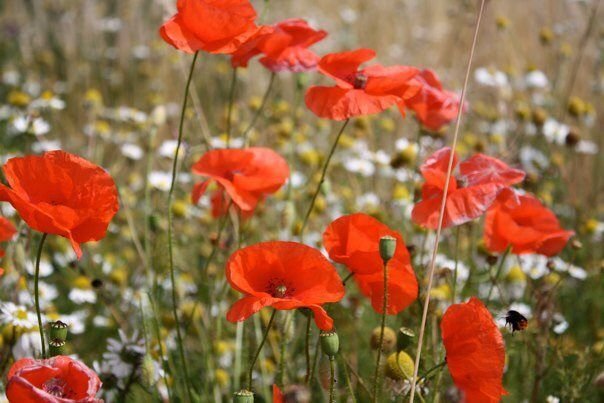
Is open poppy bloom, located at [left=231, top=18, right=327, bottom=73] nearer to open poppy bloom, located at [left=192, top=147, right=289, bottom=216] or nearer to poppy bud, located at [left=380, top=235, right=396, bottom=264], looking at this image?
open poppy bloom, located at [left=192, top=147, right=289, bottom=216]

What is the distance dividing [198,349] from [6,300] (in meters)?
0.51

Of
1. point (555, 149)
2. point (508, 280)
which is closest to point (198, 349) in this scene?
point (508, 280)

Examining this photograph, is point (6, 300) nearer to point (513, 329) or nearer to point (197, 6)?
point (197, 6)

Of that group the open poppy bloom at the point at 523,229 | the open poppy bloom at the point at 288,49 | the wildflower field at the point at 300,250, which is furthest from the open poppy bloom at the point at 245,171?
the open poppy bloom at the point at 523,229

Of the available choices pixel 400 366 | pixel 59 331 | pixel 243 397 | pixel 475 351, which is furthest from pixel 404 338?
pixel 59 331

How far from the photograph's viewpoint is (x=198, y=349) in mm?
2189

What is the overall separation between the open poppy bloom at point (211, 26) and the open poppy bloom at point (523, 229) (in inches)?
19.5

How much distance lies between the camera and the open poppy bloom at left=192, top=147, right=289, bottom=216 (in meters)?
1.36

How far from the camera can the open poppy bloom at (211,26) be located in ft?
3.75

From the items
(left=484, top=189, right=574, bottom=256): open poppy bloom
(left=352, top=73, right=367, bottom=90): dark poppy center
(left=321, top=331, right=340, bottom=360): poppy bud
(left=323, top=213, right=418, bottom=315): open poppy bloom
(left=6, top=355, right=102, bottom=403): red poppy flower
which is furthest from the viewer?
(left=484, top=189, right=574, bottom=256): open poppy bloom

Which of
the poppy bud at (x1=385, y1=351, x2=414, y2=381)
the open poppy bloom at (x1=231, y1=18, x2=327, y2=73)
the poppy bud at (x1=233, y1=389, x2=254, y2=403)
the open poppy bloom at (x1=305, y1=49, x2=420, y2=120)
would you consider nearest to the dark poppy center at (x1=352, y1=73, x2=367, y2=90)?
the open poppy bloom at (x1=305, y1=49, x2=420, y2=120)

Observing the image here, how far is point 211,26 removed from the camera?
45.2 inches

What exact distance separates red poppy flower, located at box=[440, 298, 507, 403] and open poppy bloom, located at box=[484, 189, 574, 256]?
326 mm

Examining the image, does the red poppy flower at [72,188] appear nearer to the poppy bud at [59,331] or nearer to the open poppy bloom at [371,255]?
the poppy bud at [59,331]
